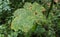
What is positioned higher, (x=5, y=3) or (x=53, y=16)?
(x=5, y=3)

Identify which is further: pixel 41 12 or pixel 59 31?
pixel 59 31

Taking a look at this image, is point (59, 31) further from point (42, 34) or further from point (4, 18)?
point (4, 18)

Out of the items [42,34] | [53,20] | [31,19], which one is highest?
[31,19]

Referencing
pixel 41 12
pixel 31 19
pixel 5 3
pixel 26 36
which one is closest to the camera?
pixel 31 19

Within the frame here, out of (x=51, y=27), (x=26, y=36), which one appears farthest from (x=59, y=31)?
(x=26, y=36)

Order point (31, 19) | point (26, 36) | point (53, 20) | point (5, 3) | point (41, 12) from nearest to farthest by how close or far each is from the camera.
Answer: point (31, 19)
point (41, 12)
point (26, 36)
point (53, 20)
point (5, 3)

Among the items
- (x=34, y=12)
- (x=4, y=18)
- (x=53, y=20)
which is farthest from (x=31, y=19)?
(x=4, y=18)

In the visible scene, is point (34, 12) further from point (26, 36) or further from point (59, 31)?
point (59, 31)
